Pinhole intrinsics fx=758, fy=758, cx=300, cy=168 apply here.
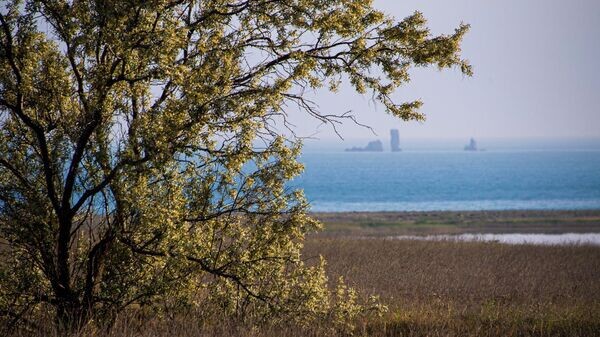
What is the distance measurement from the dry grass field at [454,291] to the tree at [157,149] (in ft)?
2.60

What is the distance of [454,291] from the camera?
70.1 ft

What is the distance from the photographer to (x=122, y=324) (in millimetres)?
13148

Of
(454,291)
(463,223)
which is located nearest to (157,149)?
(454,291)

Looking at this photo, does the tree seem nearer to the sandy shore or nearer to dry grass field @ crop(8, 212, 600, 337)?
dry grass field @ crop(8, 212, 600, 337)

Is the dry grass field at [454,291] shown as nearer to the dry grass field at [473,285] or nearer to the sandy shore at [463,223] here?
the dry grass field at [473,285]

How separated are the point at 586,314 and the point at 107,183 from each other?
10033mm

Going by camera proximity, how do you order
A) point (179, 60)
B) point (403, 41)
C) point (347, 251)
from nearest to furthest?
point (179, 60), point (403, 41), point (347, 251)

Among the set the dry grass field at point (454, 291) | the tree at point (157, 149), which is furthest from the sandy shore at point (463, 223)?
the tree at point (157, 149)

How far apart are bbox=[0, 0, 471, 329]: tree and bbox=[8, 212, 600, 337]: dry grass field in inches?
31.2

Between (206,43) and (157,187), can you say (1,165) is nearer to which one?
(157,187)

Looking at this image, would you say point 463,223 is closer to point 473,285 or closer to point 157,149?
point 473,285

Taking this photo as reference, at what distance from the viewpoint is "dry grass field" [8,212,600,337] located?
13.2 metres

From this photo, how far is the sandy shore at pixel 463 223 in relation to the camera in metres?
58.4

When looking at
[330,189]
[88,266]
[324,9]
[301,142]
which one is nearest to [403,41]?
[324,9]
